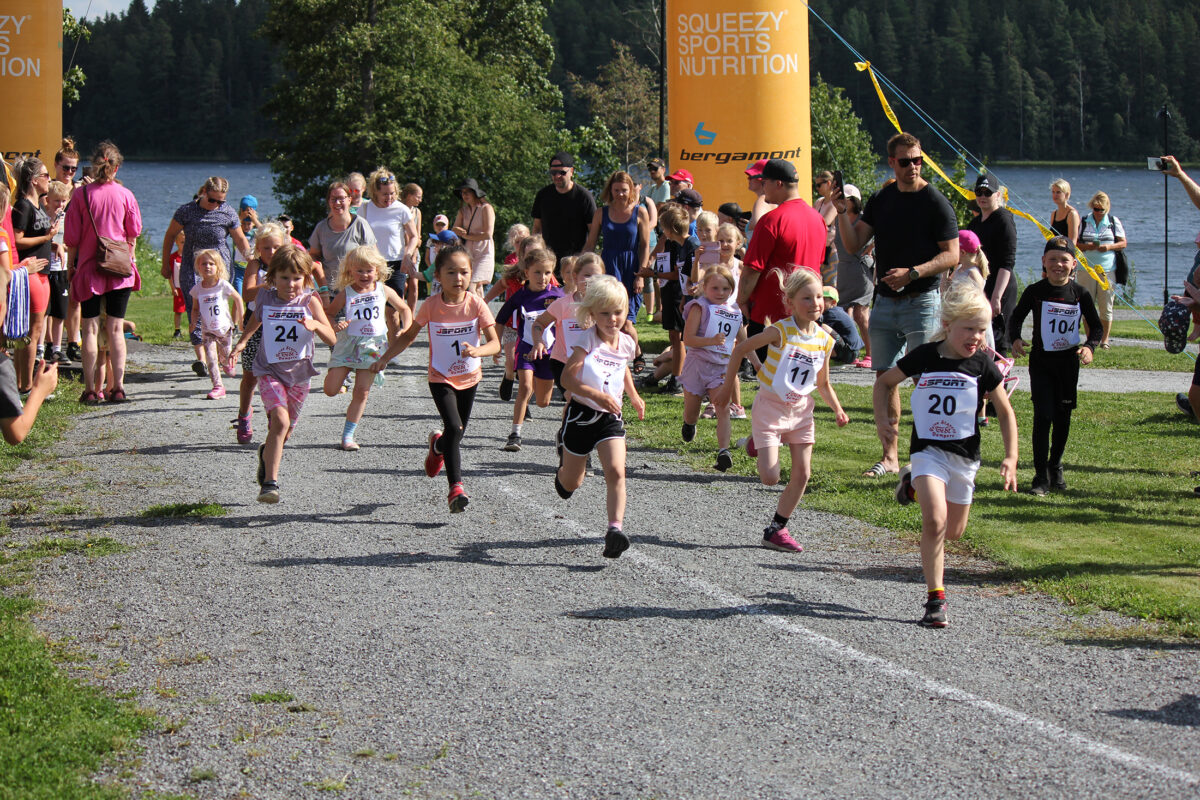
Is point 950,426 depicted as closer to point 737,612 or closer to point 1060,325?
point 737,612

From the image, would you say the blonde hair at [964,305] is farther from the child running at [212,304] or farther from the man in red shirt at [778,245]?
the child running at [212,304]

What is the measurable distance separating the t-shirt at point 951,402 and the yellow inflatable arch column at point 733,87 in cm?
903

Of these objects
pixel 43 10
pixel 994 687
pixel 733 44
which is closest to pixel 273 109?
pixel 43 10

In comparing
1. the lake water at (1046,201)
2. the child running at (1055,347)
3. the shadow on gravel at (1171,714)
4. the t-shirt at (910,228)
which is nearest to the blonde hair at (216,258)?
the lake water at (1046,201)

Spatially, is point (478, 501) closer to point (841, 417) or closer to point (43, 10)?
point (841, 417)

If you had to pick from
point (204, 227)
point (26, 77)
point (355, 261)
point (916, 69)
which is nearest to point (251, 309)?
point (355, 261)

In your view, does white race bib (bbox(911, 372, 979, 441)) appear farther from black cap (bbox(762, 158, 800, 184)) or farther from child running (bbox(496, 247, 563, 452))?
child running (bbox(496, 247, 563, 452))

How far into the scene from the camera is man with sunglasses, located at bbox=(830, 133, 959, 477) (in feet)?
28.3

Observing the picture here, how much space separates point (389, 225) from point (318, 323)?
4827 millimetres

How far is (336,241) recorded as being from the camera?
38.8ft

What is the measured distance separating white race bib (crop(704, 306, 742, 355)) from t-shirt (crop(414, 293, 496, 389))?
1.73 m

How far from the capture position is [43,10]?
1744 centimetres

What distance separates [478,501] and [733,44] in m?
8.51

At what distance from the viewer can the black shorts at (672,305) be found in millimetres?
12250
